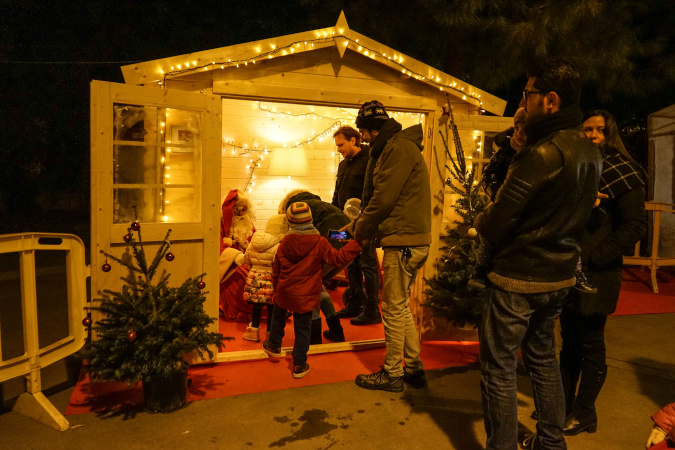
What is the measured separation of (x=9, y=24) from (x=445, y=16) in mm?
14480

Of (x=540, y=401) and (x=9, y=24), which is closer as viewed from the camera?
(x=540, y=401)

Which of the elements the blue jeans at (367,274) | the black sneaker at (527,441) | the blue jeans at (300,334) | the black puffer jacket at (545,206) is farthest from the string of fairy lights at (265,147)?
the black puffer jacket at (545,206)

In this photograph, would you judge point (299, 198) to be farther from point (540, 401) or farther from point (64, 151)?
point (64, 151)

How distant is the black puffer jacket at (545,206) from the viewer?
2424 millimetres

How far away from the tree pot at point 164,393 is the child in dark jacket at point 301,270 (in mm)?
990

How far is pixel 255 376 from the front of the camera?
14.1ft

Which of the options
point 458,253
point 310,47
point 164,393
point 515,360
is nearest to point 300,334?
point 164,393

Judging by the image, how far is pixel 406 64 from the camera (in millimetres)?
4918

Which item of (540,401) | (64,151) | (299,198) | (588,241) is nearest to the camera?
(540,401)

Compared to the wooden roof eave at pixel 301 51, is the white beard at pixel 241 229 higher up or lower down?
lower down

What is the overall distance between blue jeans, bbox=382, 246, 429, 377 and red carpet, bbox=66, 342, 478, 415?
22.4 inches

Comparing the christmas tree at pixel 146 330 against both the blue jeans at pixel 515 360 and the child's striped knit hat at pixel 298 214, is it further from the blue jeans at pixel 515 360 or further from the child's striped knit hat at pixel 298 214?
the blue jeans at pixel 515 360

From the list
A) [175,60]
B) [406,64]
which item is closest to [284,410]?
[175,60]

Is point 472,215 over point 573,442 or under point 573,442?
over
